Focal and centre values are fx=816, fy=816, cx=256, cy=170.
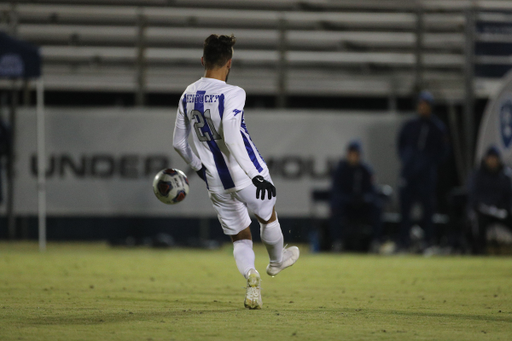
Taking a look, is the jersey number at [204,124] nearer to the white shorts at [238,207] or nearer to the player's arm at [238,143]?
the player's arm at [238,143]

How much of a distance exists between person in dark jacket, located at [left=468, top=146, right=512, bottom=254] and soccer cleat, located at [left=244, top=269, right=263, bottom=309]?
778cm

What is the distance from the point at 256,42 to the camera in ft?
59.6

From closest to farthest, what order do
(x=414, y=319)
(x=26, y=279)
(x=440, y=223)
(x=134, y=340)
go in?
(x=134, y=340) < (x=414, y=319) < (x=26, y=279) < (x=440, y=223)

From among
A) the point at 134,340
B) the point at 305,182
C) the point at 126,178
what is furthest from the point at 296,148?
the point at 134,340

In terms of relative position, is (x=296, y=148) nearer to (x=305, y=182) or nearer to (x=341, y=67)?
(x=305, y=182)

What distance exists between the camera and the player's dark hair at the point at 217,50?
249 inches

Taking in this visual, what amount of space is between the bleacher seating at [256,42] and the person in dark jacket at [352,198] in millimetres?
3953

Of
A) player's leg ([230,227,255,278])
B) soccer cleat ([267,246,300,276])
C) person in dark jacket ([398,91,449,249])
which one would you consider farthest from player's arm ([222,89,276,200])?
person in dark jacket ([398,91,449,249])

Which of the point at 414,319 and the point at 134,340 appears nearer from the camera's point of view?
the point at 134,340

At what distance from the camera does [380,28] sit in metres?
18.8

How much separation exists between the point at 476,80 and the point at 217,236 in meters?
6.08

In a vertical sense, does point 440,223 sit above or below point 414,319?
below

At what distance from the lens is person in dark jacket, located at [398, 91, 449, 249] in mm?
13656

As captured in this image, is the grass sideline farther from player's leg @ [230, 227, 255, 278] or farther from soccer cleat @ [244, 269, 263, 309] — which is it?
player's leg @ [230, 227, 255, 278]
